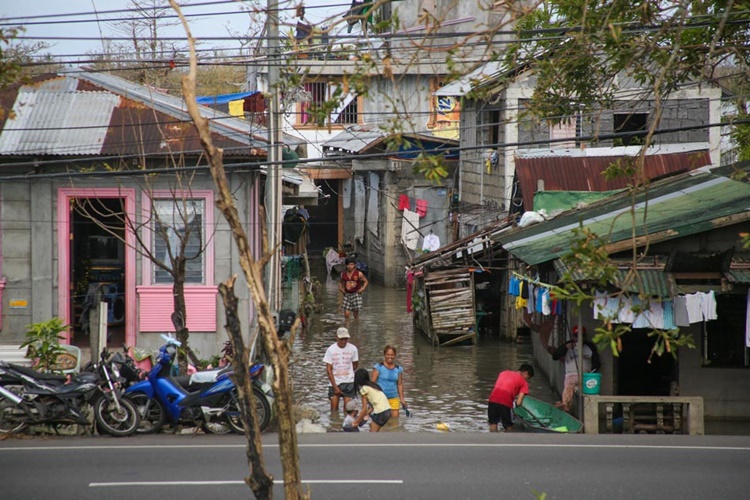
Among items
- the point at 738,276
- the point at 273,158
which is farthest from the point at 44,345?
the point at 738,276

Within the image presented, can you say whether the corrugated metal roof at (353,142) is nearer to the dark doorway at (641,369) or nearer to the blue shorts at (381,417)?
the dark doorway at (641,369)

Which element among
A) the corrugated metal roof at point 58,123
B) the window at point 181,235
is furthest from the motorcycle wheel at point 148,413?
the corrugated metal roof at point 58,123

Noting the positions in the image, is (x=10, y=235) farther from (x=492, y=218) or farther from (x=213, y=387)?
(x=492, y=218)

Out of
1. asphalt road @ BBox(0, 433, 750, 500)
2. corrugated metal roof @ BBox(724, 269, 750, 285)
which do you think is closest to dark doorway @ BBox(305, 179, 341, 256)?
corrugated metal roof @ BBox(724, 269, 750, 285)

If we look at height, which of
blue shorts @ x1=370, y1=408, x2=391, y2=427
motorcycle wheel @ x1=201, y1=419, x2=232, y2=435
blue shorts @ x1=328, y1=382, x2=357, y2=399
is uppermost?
blue shorts @ x1=328, y1=382, x2=357, y2=399

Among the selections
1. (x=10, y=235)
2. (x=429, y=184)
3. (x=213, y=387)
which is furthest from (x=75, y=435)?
(x=429, y=184)

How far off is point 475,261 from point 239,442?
1121 centimetres

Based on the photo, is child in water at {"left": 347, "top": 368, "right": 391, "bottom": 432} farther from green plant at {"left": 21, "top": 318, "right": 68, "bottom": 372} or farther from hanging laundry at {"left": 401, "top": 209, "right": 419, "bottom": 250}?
hanging laundry at {"left": 401, "top": 209, "right": 419, "bottom": 250}

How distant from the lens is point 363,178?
129 ft

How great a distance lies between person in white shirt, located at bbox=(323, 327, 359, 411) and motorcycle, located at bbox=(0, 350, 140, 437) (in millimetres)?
3262

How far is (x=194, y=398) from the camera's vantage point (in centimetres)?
1323

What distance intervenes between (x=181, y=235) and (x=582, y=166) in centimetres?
1167

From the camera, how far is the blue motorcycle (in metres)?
13.2

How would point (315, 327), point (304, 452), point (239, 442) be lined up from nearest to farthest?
1. point (304, 452)
2. point (239, 442)
3. point (315, 327)
